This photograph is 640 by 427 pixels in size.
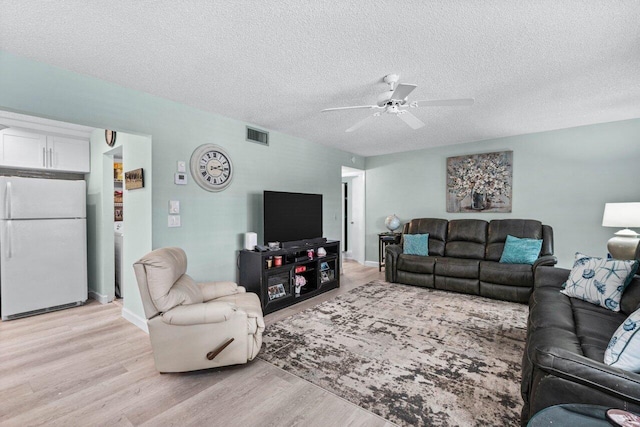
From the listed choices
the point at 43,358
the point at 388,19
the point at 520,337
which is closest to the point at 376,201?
the point at 520,337

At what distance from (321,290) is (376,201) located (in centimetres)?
269

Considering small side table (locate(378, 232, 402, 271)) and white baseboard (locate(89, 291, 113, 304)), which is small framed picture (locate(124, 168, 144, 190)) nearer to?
white baseboard (locate(89, 291, 113, 304))

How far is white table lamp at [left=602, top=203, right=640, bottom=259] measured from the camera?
128 inches

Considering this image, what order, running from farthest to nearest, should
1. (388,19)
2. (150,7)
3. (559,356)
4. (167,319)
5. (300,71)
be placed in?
(300,71)
(167,319)
(388,19)
(150,7)
(559,356)

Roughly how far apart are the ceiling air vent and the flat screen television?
0.81 m

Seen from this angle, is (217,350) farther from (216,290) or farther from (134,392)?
(216,290)

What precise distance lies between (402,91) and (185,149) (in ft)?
7.79

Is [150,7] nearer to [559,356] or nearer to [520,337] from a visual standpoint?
[559,356]

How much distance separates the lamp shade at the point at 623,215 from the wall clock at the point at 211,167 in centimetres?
469

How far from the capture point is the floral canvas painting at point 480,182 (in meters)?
4.77

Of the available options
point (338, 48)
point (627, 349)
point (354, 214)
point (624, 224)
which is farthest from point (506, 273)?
point (338, 48)

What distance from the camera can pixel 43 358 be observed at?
246 centimetres

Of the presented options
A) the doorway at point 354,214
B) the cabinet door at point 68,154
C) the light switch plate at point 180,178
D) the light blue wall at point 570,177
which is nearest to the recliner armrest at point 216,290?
the light switch plate at point 180,178

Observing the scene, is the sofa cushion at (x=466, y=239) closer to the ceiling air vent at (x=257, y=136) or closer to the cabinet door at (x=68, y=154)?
the ceiling air vent at (x=257, y=136)
